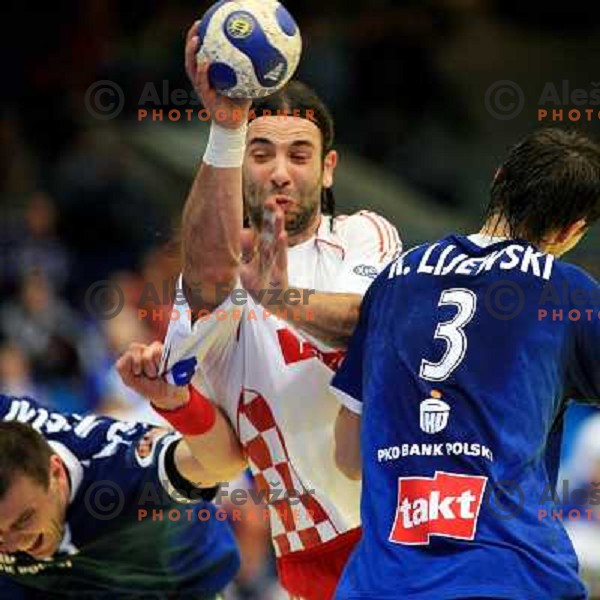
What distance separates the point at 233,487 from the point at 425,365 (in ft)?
19.9

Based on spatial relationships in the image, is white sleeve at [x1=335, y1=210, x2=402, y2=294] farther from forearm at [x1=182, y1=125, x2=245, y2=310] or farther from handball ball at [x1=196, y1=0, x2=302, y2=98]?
handball ball at [x1=196, y1=0, x2=302, y2=98]

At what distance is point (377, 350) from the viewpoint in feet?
17.9

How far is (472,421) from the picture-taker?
515cm

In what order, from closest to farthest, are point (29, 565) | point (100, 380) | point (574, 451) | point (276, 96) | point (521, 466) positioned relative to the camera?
1. point (521, 466)
2. point (276, 96)
3. point (29, 565)
4. point (574, 451)
5. point (100, 380)

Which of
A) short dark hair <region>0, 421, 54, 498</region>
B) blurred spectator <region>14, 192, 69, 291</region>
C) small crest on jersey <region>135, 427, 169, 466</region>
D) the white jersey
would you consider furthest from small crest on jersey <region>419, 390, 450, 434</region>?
blurred spectator <region>14, 192, 69, 291</region>

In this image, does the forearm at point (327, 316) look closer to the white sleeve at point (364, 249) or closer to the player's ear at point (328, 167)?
the white sleeve at point (364, 249)

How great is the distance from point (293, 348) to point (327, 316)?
0.71 meters

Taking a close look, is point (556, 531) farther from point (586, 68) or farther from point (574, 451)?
point (586, 68)

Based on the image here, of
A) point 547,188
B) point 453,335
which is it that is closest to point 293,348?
point 453,335

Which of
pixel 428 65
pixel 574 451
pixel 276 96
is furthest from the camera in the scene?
pixel 428 65

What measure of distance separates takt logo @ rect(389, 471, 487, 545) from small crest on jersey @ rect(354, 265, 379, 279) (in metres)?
1.19

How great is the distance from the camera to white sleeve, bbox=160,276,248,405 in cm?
600

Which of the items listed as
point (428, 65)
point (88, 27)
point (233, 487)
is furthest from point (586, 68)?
point (233, 487)

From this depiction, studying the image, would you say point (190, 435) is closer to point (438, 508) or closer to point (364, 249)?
point (364, 249)
